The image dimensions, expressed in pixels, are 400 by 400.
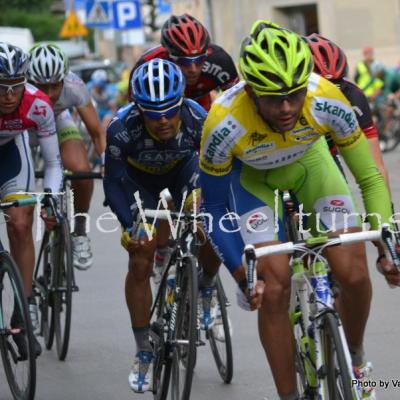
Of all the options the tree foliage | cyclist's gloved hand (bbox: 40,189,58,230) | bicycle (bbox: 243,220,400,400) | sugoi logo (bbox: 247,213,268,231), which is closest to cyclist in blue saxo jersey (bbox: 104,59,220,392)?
cyclist's gloved hand (bbox: 40,189,58,230)

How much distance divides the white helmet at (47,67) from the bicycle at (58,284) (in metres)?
0.78

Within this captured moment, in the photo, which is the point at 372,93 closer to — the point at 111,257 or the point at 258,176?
the point at 111,257

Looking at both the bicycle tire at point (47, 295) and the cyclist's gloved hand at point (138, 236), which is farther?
the bicycle tire at point (47, 295)

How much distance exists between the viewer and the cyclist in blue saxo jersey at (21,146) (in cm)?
768

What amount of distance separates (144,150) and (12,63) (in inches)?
42.0

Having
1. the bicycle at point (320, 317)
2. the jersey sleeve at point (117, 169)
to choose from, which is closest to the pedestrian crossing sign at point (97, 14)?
the jersey sleeve at point (117, 169)

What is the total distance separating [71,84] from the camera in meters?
9.70

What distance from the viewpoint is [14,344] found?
285 inches

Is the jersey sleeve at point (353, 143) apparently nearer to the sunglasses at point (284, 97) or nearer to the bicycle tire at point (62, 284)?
the sunglasses at point (284, 97)

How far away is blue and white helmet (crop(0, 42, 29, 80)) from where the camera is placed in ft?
25.0

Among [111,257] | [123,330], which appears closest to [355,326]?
[123,330]

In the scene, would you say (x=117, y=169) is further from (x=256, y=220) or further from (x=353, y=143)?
(x=353, y=143)

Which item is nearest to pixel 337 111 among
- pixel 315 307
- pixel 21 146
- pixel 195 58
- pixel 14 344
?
pixel 315 307

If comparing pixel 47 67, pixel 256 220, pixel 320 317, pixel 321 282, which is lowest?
pixel 320 317
